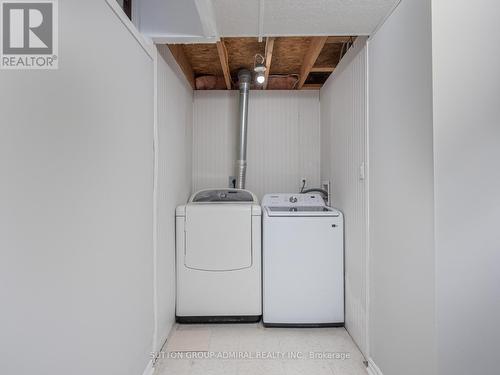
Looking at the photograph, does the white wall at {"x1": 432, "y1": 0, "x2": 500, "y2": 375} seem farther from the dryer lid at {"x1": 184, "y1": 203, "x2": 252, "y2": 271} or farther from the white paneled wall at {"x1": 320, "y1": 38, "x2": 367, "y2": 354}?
the dryer lid at {"x1": 184, "y1": 203, "x2": 252, "y2": 271}

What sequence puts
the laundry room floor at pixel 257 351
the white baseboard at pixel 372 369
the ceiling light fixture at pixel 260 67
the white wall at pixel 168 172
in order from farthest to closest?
the ceiling light fixture at pixel 260 67
the white wall at pixel 168 172
the laundry room floor at pixel 257 351
the white baseboard at pixel 372 369

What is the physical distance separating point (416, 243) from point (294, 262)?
1267 millimetres

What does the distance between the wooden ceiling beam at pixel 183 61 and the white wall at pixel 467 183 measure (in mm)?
2070

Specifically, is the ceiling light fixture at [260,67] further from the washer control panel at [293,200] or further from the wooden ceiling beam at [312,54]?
the washer control panel at [293,200]

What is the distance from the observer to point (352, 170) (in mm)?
2330

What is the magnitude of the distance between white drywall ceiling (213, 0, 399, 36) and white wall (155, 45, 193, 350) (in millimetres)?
660

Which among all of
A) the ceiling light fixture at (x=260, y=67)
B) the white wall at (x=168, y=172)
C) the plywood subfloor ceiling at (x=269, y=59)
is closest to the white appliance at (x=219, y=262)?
the white wall at (x=168, y=172)

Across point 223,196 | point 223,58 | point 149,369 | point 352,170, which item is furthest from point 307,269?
point 223,58

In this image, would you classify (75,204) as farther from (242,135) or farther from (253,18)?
(242,135)

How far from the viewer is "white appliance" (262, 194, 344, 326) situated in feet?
8.30

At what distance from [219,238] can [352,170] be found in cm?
128

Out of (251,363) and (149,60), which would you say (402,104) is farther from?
(251,363)

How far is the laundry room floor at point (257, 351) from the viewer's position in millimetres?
2029

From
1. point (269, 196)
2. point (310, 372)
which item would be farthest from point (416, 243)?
point (269, 196)
